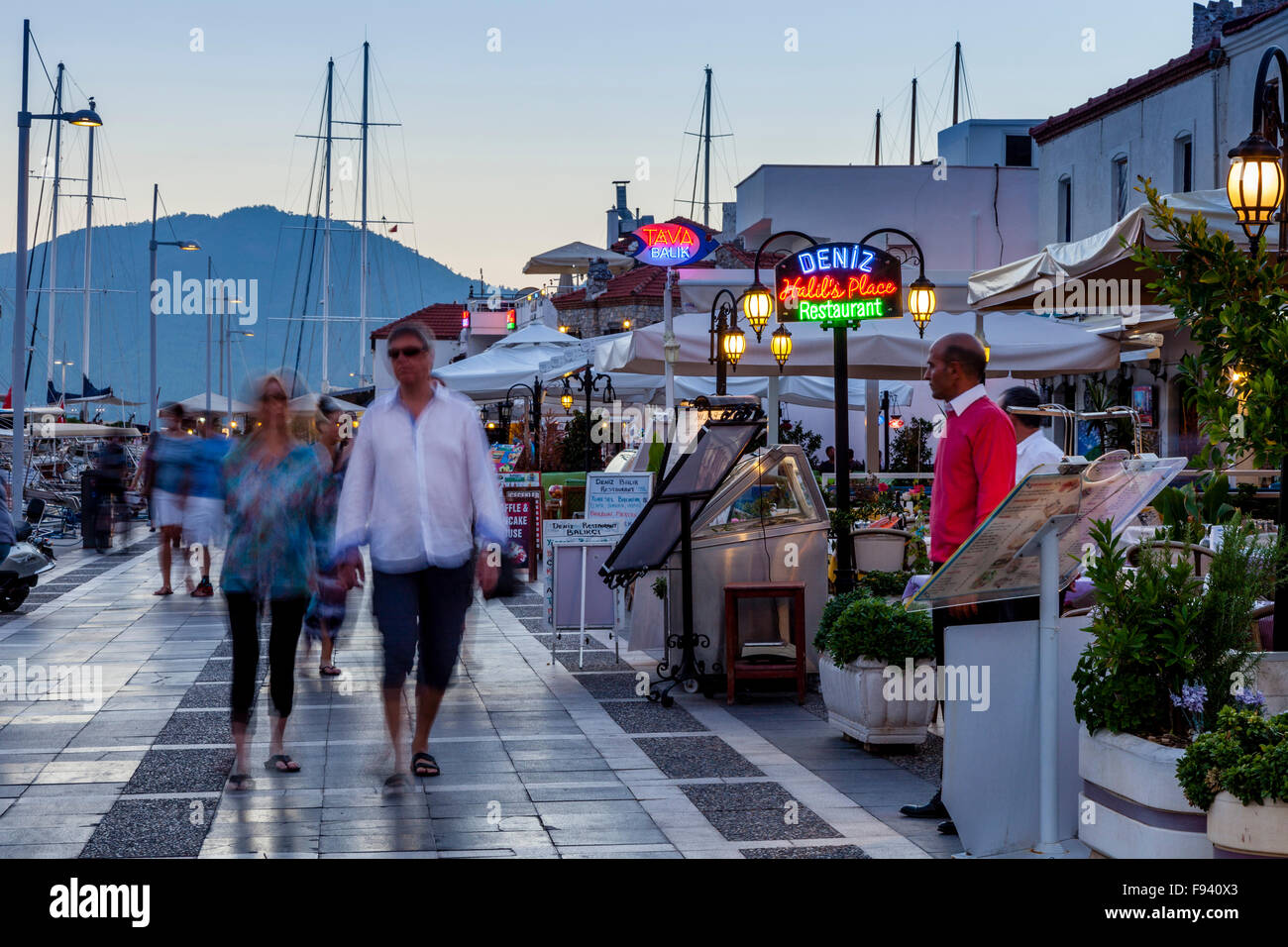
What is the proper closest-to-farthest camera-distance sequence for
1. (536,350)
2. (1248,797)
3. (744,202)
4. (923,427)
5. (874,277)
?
(1248,797) < (874,277) < (536,350) < (923,427) < (744,202)

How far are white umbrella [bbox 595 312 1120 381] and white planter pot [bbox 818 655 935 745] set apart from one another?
27.4ft

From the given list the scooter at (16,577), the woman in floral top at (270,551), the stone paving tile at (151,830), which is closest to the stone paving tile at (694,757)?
the woman in floral top at (270,551)

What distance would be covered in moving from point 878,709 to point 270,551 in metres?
3.07

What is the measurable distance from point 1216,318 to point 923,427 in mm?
29349

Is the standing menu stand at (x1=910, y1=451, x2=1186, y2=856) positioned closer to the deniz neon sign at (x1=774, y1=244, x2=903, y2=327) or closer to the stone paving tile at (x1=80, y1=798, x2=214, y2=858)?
the stone paving tile at (x1=80, y1=798, x2=214, y2=858)

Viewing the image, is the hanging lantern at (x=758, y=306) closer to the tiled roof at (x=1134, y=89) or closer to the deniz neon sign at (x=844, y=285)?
the deniz neon sign at (x=844, y=285)

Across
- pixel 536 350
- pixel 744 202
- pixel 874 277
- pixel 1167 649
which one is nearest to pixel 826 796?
pixel 1167 649

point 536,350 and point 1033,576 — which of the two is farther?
point 536,350

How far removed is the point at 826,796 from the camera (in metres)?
6.49

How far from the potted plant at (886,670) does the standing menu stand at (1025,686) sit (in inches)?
74.4

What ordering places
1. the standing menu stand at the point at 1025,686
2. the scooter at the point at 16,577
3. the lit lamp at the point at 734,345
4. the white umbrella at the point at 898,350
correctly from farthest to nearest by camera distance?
the lit lamp at the point at 734,345, the white umbrella at the point at 898,350, the scooter at the point at 16,577, the standing menu stand at the point at 1025,686

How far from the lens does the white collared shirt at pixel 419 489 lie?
6.29 metres
